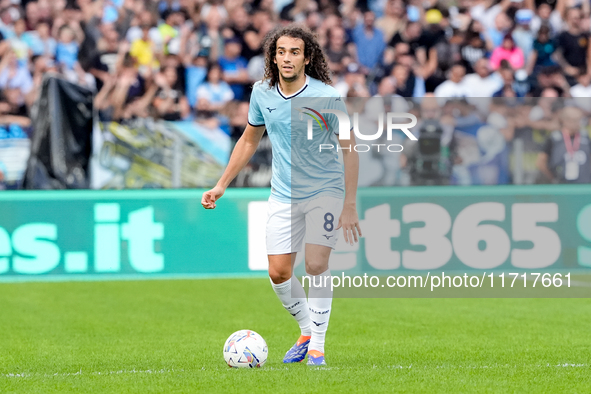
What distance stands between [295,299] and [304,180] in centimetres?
81

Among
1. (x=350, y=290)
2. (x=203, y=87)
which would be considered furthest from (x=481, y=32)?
(x=350, y=290)

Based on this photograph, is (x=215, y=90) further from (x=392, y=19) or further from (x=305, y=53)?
(x=305, y=53)

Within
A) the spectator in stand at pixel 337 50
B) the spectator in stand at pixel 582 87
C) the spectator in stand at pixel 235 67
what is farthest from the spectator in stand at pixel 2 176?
the spectator in stand at pixel 582 87

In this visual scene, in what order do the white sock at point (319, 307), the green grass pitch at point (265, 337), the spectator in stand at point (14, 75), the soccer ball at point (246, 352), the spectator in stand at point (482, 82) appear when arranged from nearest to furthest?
the green grass pitch at point (265, 337)
the soccer ball at point (246, 352)
the white sock at point (319, 307)
the spectator in stand at point (14, 75)
the spectator in stand at point (482, 82)

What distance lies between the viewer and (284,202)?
5660mm

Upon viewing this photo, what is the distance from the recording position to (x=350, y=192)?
18.2 ft

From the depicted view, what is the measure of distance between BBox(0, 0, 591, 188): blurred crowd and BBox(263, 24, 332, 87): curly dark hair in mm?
6648

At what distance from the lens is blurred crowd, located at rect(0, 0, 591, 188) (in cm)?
1303

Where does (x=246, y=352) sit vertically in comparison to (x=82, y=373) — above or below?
above

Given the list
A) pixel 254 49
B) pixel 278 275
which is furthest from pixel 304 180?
pixel 254 49

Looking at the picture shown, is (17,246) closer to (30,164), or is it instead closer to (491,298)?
(30,164)

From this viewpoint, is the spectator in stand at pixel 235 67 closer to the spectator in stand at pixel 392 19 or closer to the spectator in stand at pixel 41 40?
the spectator in stand at pixel 392 19

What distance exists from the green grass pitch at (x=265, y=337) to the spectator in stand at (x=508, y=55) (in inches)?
207

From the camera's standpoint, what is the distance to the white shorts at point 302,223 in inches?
220
